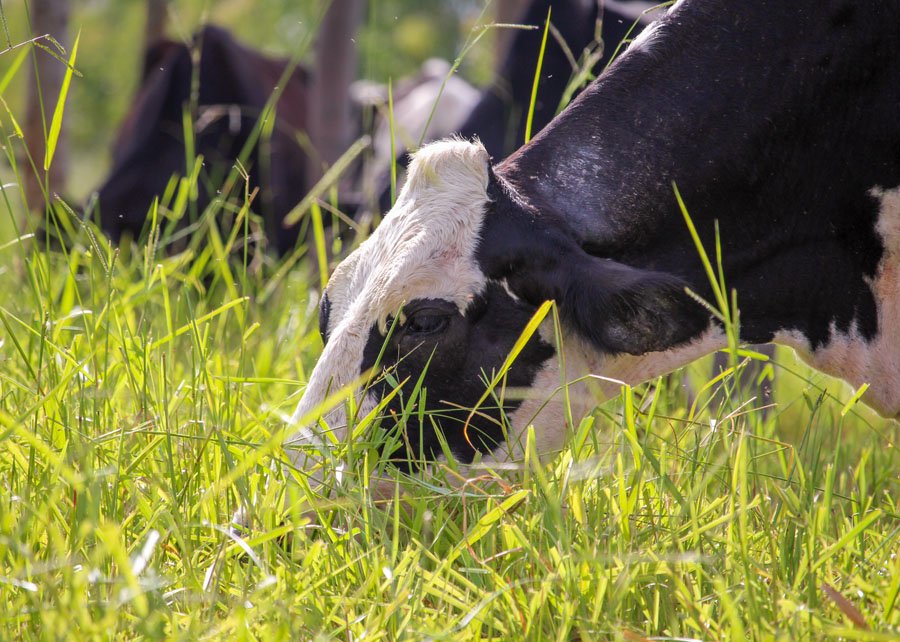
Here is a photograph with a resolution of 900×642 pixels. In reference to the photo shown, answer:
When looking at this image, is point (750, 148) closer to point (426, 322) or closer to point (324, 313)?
point (426, 322)

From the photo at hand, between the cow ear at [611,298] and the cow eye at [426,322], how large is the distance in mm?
174

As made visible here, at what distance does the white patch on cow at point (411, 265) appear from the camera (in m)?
2.40

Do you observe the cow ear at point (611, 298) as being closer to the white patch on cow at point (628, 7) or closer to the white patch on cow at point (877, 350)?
the white patch on cow at point (877, 350)

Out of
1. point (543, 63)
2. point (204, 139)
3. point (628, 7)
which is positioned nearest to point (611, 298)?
point (543, 63)

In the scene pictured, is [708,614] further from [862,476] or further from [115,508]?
[115,508]

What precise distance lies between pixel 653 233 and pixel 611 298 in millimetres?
360

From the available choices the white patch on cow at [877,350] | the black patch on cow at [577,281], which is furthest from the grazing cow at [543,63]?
the black patch on cow at [577,281]

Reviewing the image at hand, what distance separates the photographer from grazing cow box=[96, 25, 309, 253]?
6516mm

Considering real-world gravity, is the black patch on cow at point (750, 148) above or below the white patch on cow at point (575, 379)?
above

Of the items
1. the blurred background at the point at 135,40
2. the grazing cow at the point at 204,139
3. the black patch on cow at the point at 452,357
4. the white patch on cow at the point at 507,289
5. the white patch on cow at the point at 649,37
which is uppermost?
the white patch on cow at the point at 649,37

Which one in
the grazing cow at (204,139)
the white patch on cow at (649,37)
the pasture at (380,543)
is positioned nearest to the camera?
the pasture at (380,543)

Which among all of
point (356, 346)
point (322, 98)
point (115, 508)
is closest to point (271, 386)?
point (356, 346)

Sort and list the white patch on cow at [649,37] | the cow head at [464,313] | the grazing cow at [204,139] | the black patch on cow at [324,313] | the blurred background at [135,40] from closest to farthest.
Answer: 1. the cow head at [464,313]
2. the black patch on cow at [324,313]
3. the white patch on cow at [649,37]
4. the grazing cow at [204,139]
5. the blurred background at [135,40]

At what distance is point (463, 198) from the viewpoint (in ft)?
8.11
